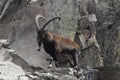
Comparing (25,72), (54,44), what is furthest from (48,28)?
(25,72)

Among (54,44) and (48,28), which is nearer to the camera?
(54,44)

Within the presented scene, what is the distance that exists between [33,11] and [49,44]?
8.55 ft

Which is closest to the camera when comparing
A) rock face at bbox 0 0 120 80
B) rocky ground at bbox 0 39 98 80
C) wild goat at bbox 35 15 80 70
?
rocky ground at bbox 0 39 98 80

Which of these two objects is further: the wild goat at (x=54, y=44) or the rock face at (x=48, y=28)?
the rock face at (x=48, y=28)

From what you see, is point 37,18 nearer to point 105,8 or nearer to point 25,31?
point 25,31

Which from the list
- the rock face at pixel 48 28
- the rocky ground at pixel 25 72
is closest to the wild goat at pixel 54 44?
the rock face at pixel 48 28

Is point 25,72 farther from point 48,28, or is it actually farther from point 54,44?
point 48,28

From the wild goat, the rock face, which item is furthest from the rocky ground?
the wild goat

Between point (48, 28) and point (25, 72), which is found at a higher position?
point (48, 28)

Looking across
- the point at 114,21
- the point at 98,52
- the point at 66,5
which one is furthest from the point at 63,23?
the point at 114,21

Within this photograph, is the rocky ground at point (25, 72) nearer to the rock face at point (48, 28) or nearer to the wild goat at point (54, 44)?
the rock face at point (48, 28)

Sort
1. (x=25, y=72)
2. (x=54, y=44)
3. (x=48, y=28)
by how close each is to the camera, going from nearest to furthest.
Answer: (x=25, y=72)
(x=54, y=44)
(x=48, y=28)

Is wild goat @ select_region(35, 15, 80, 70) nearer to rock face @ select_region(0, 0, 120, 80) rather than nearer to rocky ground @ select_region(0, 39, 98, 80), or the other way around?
rock face @ select_region(0, 0, 120, 80)

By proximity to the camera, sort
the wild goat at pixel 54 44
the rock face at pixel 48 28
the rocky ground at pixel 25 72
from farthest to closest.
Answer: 1. the rock face at pixel 48 28
2. the wild goat at pixel 54 44
3. the rocky ground at pixel 25 72
